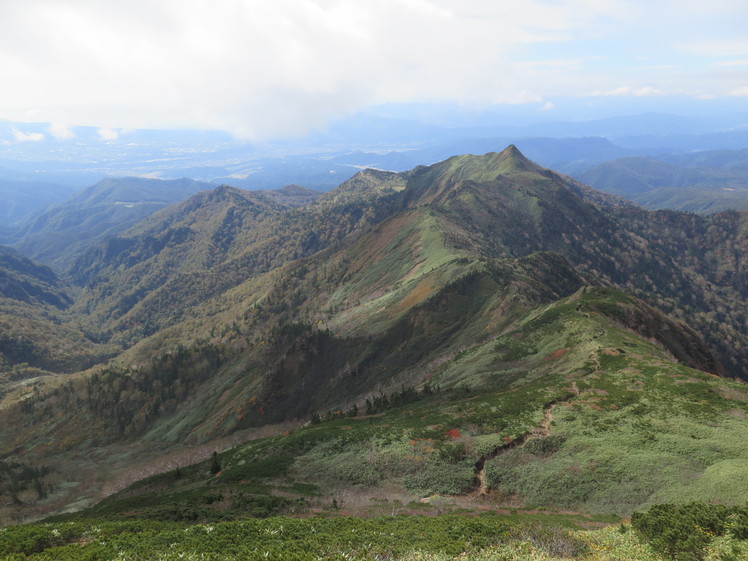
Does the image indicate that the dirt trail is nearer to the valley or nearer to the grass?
the valley

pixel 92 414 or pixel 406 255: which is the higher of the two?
pixel 406 255

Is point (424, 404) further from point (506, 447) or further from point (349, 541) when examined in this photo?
point (349, 541)

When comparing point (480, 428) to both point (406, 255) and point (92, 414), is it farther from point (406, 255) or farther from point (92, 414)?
point (92, 414)

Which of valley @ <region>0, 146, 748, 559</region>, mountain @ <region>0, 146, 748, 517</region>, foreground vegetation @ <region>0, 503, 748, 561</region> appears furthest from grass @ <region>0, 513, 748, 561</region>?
mountain @ <region>0, 146, 748, 517</region>

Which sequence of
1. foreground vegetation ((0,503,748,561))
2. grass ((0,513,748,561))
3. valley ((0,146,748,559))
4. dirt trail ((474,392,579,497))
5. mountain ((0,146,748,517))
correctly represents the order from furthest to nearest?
dirt trail ((474,392,579,497))
mountain ((0,146,748,517))
valley ((0,146,748,559))
grass ((0,513,748,561))
foreground vegetation ((0,503,748,561))

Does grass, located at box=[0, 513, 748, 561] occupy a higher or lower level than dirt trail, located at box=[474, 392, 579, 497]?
higher

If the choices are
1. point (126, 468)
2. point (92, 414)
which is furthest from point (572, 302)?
point (92, 414)

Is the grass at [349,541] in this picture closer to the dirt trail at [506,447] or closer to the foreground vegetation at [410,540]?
the foreground vegetation at [410,540]

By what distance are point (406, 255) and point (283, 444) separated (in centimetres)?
11807

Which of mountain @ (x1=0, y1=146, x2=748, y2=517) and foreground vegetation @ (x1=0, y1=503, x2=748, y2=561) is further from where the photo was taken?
mountain @ (x1=0, y1=146, x2=748, y2=517)

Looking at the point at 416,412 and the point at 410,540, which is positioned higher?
the point at 410,540

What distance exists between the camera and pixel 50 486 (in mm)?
94875

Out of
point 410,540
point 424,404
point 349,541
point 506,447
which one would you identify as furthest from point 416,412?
point 349,541

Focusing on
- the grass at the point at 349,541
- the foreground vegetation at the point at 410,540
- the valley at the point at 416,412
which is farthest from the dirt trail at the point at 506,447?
the foreground vegetation at the point at 410,540
